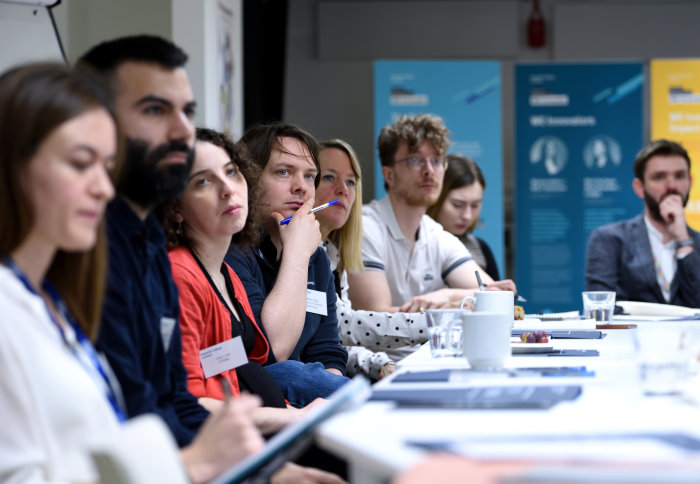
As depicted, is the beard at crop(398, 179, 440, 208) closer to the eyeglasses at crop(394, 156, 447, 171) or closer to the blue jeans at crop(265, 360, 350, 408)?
the eyeglasses at crop(394, 156, 447, 171)

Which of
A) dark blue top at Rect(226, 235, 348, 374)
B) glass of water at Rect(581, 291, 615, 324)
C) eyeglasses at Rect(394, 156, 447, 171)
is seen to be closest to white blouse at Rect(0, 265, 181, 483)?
dark blue top at Rect(226, 235, 348, 374)

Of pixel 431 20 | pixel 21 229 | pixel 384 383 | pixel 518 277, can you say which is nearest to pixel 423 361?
pixel 384 383

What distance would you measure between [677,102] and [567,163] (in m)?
1.06

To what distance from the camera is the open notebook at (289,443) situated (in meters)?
1.06

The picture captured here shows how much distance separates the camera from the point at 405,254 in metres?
3.91

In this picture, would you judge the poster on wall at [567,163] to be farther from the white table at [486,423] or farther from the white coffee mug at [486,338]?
the white table at [486,423]

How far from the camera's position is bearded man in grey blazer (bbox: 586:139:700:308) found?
13.4 feet

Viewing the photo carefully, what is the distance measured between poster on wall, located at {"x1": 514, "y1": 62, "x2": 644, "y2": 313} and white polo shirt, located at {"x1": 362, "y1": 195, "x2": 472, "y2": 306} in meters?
3.20

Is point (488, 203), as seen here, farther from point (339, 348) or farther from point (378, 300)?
point (339, 348)

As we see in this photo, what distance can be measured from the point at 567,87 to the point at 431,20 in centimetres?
178

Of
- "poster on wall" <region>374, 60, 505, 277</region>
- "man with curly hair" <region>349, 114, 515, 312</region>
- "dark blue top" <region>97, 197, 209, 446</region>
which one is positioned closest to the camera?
"dark blue top" <region>97, 197, 209, 446</region>

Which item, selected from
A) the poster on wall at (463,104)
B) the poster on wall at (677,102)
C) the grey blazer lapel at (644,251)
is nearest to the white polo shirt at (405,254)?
the grey blazer lapel at (644,251)

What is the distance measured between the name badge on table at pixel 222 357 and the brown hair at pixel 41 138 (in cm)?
70

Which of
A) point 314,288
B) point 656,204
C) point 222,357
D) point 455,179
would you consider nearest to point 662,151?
point 656,204
